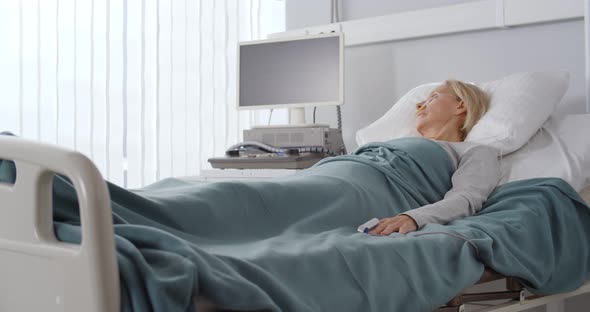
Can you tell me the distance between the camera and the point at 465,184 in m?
2.22

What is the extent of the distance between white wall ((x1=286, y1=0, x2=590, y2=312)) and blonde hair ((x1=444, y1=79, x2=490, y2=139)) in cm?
46

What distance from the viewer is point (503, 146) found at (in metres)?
2.51

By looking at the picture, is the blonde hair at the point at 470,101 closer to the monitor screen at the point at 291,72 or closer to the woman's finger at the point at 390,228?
the monitor screen at the point at 291,72

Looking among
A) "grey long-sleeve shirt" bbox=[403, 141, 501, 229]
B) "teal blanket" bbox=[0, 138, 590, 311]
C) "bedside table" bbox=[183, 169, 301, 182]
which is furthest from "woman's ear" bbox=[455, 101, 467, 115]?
"bedside table" bbox=[183, 169, 301, 182]

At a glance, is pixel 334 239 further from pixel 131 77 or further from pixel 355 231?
pixel 131 77

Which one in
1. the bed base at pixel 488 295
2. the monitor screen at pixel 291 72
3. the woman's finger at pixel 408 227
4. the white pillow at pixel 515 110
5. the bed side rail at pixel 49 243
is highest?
the monitor screen at pixel 291 72

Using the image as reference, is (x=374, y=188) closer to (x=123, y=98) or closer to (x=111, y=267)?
(x=111, y=267)

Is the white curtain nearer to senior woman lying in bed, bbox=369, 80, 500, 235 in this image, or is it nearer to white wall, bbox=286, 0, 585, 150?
white wall, bbox=286, 0, 585, 150

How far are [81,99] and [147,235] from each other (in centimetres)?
225

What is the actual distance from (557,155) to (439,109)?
41 cm

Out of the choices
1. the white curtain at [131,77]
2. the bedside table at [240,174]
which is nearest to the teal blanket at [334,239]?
the bedside table at [240,174]

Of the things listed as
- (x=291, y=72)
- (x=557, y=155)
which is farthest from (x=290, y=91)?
(x=557, y=155)

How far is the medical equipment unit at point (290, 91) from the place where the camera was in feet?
10.4

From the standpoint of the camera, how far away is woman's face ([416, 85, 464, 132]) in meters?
2.67
